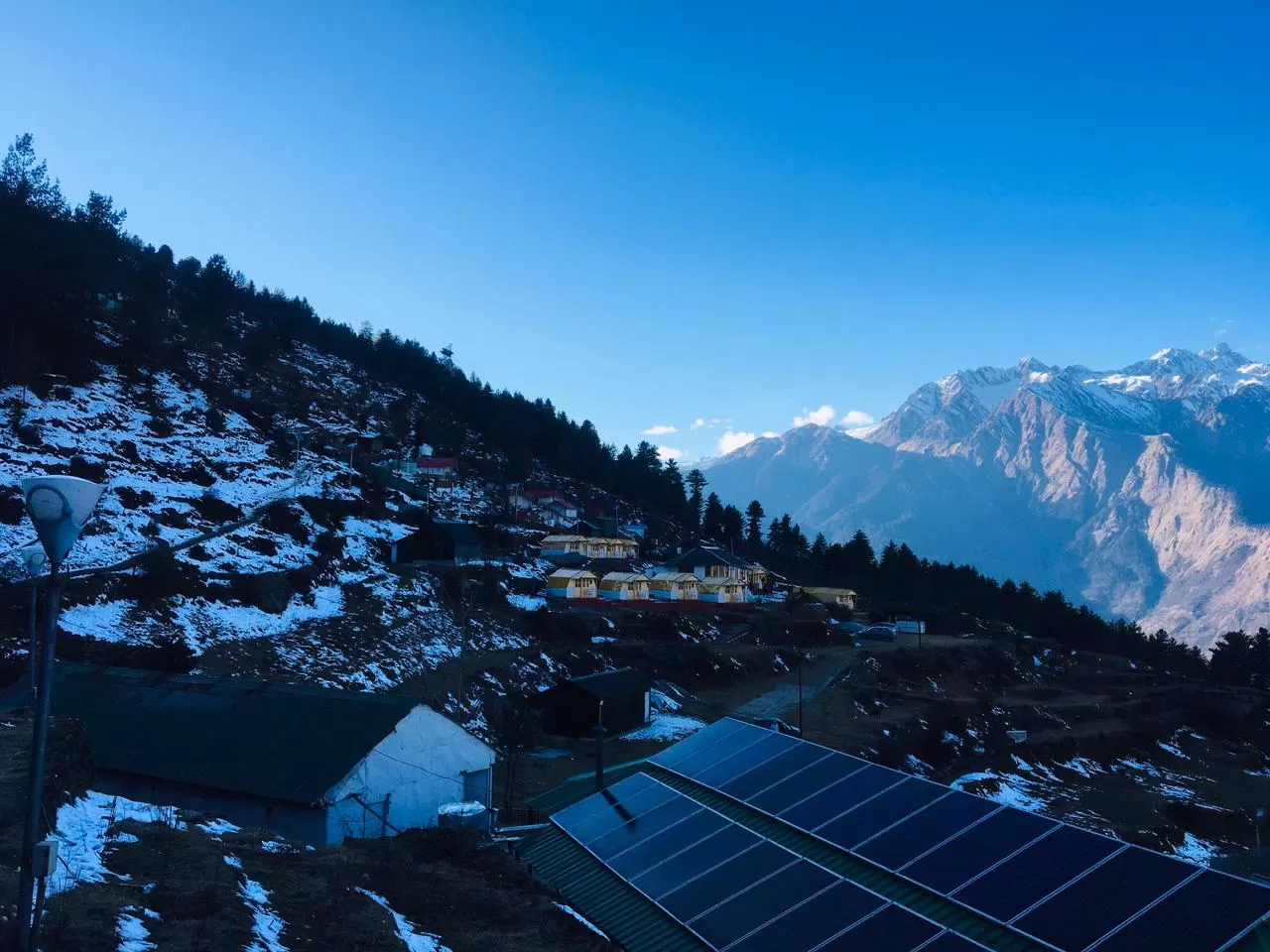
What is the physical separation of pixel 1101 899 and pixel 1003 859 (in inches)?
59.5

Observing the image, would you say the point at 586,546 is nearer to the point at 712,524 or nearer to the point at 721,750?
the point at 712,524

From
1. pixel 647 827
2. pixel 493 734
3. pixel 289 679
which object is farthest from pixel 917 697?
pixel 647 827

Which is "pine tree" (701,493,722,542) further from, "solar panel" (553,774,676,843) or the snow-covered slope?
"solar panel" (553,774,676,843)

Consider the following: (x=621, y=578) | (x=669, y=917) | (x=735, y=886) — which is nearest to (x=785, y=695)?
(x=621, y=578)

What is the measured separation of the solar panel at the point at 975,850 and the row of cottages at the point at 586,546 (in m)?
69.9

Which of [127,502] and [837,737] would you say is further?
[127,502]

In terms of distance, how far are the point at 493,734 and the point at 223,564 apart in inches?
→ 823

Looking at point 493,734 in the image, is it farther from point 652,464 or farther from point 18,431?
point 652,464

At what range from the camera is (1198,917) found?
9039mm

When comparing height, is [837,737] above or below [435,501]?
below

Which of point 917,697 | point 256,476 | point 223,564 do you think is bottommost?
point 917,697

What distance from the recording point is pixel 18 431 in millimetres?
51156

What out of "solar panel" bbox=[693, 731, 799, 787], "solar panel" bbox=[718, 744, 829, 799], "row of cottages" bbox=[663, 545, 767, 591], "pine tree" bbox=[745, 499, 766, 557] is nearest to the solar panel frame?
"solar panel" bbox=[693, 731, 799, 787]

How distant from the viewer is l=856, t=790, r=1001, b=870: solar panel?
12.0 meters
